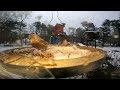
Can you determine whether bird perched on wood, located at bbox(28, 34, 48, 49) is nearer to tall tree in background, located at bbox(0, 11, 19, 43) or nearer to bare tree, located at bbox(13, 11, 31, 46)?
bare tree, located at bbox(13, 11, 31, 46)

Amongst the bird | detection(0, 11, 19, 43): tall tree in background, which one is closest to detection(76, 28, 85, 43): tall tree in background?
the bird

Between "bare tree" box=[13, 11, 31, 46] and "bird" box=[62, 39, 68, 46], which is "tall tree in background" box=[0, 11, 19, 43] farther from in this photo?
"bird" box=[62, 39, 68, 46]

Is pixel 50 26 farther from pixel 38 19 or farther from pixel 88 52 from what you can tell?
pixel 88 52

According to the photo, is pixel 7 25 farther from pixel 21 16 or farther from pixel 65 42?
pixel 65 42

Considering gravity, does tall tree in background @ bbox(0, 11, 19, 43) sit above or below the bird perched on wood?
above

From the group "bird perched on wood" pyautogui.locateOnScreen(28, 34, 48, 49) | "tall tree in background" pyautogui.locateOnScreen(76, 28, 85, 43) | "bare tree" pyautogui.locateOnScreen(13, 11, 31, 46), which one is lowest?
"bird perched on wood" pyautogui.locateOnScreen(28, 34, 48, 49)

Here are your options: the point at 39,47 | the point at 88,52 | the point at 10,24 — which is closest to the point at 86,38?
the point at 88,52

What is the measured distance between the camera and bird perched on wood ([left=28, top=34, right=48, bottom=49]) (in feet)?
10.3

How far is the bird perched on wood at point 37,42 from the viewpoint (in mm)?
3131

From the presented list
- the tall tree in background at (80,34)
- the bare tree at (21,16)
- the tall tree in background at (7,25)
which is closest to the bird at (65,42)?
the tall tree in background at (80,34)

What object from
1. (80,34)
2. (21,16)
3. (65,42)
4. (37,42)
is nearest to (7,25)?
(21,16)

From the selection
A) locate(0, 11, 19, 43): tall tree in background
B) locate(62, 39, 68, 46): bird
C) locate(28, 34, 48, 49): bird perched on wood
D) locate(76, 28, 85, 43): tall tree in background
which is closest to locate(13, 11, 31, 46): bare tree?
locate(0, 11, 19, 43): tall tree in background

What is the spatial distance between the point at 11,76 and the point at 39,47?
1.88 ft
